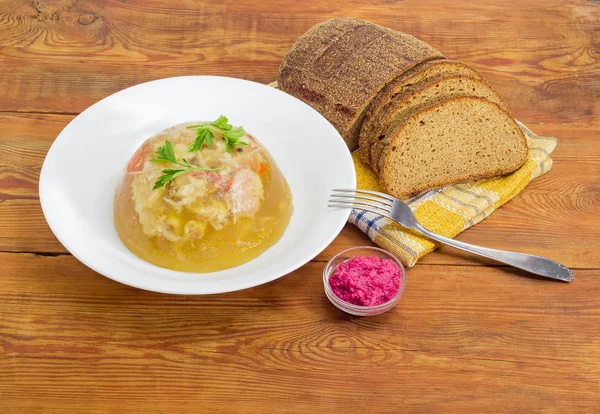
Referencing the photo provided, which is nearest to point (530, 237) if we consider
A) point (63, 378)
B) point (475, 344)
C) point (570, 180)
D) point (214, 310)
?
point (570, 180)

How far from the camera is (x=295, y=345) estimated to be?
2.46 m

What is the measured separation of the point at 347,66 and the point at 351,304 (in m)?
1.13

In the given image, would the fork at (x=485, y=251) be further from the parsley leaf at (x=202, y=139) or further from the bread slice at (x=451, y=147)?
the parsley leaf at (x=202, y=139)

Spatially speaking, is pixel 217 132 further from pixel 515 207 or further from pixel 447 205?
pixel 515 207

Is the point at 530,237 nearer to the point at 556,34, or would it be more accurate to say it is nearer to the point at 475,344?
the point at 475,344

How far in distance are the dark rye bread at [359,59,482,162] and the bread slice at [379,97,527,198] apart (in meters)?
0.12

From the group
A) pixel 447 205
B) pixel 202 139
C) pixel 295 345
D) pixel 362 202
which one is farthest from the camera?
pixel 447 205

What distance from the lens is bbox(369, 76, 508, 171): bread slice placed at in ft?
9.72

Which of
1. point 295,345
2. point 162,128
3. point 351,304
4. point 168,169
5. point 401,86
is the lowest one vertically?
point 295,345

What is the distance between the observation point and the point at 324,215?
8.54 feet

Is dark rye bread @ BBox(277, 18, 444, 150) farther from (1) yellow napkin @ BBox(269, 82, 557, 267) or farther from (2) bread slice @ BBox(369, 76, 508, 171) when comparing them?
(1) yellow napkin @ BBox(269, 82, 557, 267)

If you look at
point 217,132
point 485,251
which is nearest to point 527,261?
point 485,251

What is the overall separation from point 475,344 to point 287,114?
1225 mm

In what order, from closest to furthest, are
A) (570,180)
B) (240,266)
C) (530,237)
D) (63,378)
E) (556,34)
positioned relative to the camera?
(63,378)
(240,266)
(530,237)
(570,180)
(556,34)
